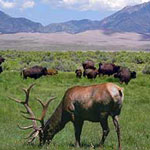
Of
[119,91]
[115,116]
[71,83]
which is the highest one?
[119,91]

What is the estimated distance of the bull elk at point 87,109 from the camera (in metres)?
10.1

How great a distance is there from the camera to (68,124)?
15.9m

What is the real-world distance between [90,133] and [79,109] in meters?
3.12

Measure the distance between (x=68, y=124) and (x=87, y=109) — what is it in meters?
5.54

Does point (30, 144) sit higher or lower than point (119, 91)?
lower

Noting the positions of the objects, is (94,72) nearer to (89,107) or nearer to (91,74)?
(91,74)

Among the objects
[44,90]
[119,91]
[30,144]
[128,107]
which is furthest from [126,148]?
[44,90]

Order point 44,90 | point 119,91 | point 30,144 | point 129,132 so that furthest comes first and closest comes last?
point 44,90
point 129,132
point 30,144
point 119,91

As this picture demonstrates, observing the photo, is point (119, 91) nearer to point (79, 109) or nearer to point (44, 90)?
point (79, 109)

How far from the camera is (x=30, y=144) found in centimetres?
1078

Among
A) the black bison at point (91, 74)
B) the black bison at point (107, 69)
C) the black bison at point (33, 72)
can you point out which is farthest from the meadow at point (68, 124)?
the black bison at point (107, 69)

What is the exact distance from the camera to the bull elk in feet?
33.0

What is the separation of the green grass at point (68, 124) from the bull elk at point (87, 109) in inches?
16.1

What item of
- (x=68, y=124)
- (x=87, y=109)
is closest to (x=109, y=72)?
(x=68, y=124)
